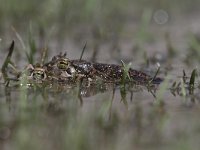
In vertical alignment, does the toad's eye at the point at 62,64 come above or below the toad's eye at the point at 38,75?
above

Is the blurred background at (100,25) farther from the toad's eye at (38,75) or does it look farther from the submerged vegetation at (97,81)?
the toad's eye at (38,75)

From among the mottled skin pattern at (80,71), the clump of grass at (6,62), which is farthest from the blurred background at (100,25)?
the mottled skin pattern at (80,71)

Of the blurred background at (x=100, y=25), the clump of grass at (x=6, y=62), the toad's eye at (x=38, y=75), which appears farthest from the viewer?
the blurred background at (x=100, y=25)

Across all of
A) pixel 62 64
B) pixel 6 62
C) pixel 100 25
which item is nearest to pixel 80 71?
pixel 62 64

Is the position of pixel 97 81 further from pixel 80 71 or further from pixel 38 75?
pixel 38 75

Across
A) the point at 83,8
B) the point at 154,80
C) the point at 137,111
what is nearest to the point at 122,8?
the point at 83,8

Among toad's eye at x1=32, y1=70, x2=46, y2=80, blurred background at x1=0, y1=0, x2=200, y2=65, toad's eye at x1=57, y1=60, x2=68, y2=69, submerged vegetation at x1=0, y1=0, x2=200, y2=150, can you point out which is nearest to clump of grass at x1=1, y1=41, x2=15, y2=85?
submerged vegetation at x1=0, y1=0, x2=200, y2=150

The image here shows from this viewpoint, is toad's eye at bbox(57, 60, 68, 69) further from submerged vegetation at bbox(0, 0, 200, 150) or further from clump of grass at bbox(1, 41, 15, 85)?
clump of grass at bbox(1, 41, 15, 85)

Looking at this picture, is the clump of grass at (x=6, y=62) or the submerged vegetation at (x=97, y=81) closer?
the submerged vegetation at (x=97, y=81)
